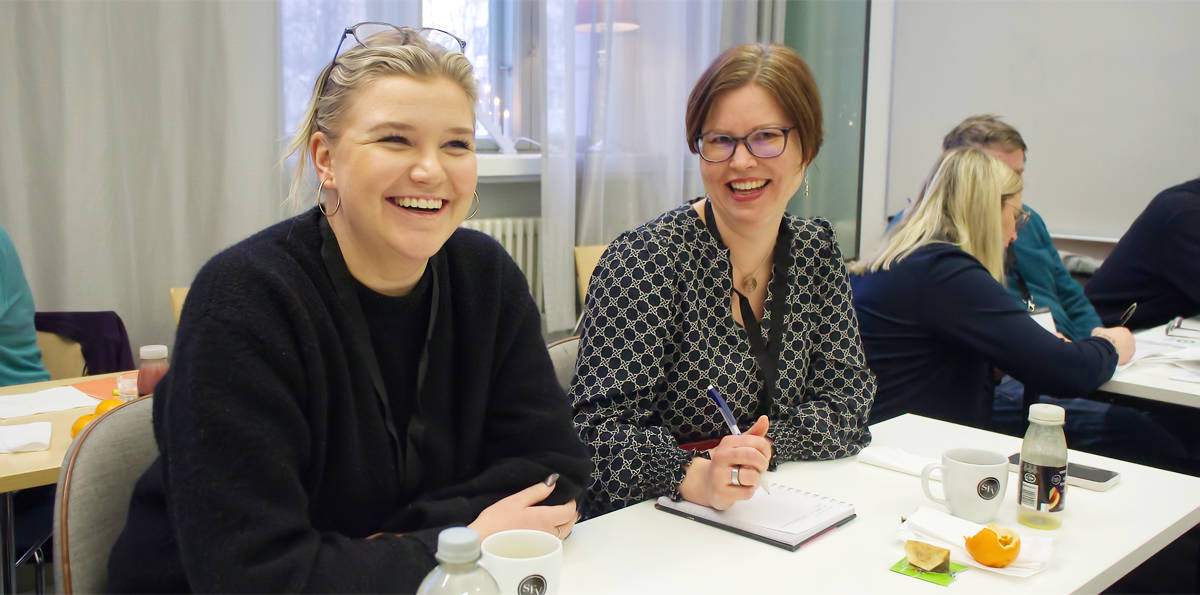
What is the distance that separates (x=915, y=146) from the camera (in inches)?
216

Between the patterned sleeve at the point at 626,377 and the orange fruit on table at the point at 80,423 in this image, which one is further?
the orange fruit on table at the point at 80,423

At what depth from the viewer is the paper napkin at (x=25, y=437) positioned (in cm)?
172

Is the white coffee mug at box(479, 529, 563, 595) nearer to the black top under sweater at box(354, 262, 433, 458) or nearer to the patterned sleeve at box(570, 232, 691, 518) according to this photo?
the black top under sweater at box(354, 262, 433, 458)

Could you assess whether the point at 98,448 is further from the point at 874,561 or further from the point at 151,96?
the point at 151,96

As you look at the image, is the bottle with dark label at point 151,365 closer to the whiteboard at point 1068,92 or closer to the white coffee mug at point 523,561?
the white coffee mug at point 523,561

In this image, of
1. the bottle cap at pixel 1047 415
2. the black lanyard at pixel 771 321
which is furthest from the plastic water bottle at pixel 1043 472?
the black lanyard at pixel 771 321

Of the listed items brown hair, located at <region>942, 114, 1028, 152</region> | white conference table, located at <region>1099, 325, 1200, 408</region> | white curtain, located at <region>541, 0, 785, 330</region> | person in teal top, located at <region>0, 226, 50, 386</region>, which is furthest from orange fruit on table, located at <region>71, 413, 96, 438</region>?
brown hair, located at <region>942, 114, 1028, 152</region>

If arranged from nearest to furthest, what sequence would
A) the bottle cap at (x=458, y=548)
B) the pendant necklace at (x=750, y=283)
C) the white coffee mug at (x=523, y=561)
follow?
1. the bottle cap at (x=458, y=548)
2. the white coffee mug at (x=523, y=561)
3. the pendant necklace at (x=750, y=283)

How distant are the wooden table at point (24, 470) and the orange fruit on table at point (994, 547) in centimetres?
145

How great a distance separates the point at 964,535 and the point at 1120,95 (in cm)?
429

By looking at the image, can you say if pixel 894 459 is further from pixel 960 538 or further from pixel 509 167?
pixel 509 167

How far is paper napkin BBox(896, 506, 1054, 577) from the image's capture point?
1168 mm

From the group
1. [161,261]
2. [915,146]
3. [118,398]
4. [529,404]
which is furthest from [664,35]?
[529,404]

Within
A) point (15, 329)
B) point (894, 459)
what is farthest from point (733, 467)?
point (15, 329)
